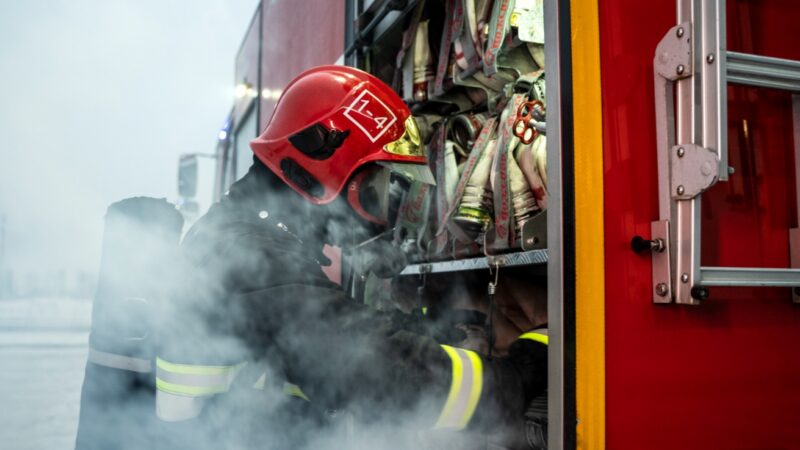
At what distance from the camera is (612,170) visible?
1223mm

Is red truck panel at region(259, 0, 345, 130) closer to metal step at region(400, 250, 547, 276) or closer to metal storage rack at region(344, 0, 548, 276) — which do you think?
metal storage rack at region(344, 0, 548, 276)

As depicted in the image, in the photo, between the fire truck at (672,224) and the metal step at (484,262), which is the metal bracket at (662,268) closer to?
Answer: the fire truck at (672,224)

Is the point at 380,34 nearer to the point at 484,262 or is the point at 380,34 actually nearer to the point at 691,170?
the point at 484,262

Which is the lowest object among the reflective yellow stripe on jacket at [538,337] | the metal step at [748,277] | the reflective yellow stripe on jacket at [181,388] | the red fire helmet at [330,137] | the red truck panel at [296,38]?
the reflective yellow stripe on jacket at [181,388]

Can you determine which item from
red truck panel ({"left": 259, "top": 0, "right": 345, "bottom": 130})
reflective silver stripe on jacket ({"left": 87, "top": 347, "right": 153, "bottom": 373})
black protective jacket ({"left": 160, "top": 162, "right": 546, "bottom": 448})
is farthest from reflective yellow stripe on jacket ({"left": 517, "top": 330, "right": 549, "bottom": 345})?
red truck panel ({"left": 259, "top": 0, "right": 345, "bottom": 130})

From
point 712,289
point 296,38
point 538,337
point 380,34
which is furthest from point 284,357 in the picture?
point 296,38

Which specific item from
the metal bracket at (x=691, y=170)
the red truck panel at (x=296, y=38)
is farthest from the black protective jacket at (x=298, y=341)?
the red truck panel at (x=296, y=38)

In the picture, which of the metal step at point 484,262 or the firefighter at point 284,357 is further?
the metal step at point 484,262

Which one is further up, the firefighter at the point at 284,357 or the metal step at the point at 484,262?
the metal step at the point at 484,262

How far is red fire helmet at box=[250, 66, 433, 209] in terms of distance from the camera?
1.88 m

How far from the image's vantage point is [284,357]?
4.90 feet

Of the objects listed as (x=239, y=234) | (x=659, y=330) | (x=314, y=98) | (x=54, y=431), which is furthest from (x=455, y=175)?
(x=54, y=431)

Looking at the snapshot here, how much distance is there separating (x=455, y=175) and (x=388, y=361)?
3.67 feet

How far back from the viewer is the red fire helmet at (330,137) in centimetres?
188
